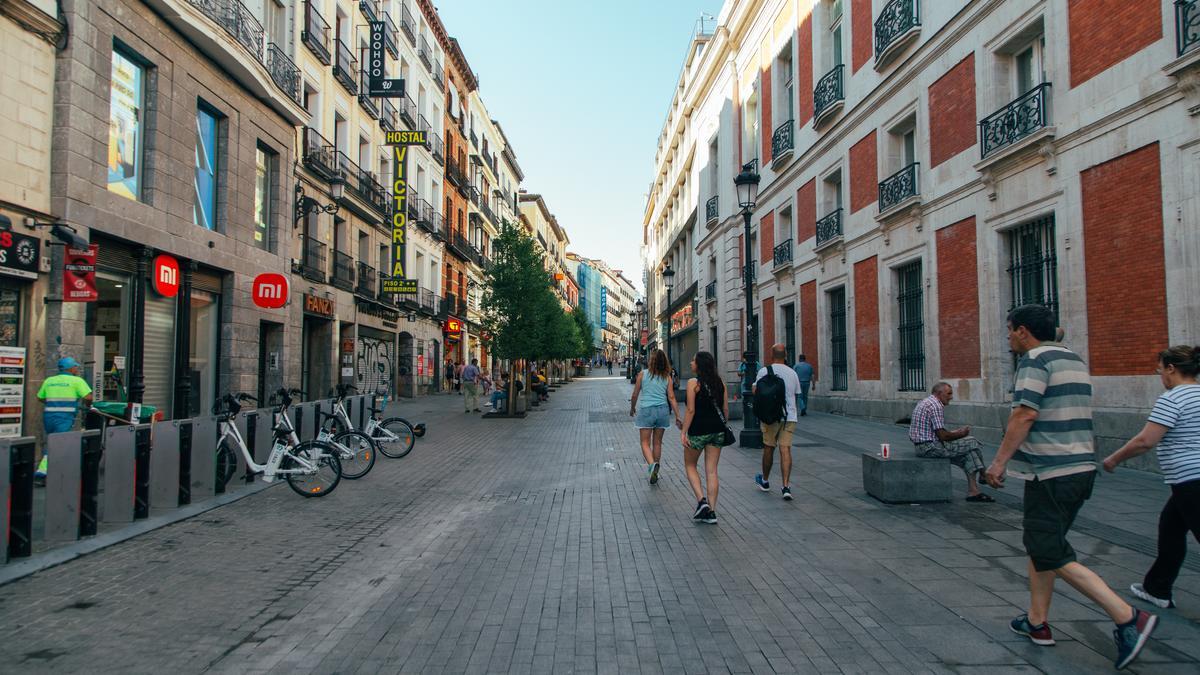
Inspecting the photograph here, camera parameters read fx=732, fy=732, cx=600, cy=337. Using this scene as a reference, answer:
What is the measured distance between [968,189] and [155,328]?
1478 centimetres

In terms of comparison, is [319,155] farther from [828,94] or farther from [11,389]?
[828,94]

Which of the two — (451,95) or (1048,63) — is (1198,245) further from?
(451,95)

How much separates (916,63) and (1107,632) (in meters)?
13.9

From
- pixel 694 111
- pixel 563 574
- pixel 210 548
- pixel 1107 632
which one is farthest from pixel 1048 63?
pixel 694 111

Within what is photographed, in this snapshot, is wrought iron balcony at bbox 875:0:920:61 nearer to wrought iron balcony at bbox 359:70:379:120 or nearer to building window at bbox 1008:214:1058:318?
building window at bbox 1008:214:1058:318

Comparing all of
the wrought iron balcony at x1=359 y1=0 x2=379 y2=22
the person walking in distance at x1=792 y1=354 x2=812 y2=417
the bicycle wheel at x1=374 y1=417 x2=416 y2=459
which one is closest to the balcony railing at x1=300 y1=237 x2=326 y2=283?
the wrought iron balcony at x1=359 y1=0 x2=379 y2=22

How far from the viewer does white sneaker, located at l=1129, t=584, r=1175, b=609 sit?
431 centimetres

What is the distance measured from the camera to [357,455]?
999cm

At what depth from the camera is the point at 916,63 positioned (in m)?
A: 15.2

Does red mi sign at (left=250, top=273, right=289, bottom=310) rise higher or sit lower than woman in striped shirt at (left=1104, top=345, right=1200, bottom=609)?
higher

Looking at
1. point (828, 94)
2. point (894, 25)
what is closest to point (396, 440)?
point (894, 25)

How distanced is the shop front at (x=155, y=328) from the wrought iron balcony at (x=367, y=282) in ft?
30.1

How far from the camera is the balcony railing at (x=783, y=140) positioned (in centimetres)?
2250

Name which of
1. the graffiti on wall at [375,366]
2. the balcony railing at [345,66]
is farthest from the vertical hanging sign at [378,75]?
the graffiti on wall at [375,366]
